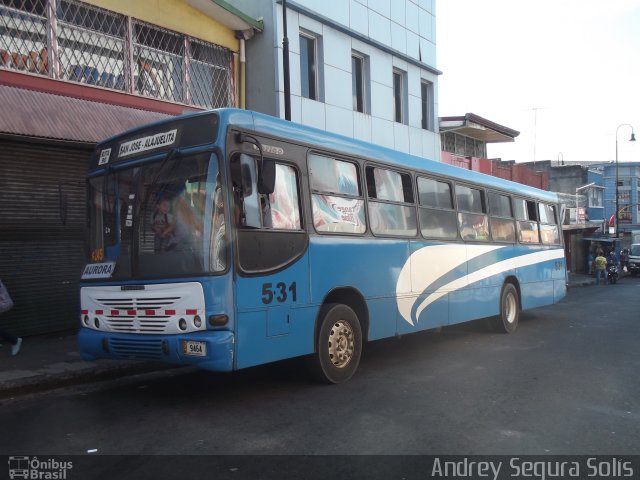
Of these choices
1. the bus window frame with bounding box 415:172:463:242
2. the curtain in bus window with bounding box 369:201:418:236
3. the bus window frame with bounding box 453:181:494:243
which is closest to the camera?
the curtain in bus window with bounding box 369:201:418:236

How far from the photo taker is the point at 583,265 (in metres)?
41.7

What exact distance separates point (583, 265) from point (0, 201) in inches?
1584

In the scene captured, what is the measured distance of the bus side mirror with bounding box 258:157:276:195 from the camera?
5.80 m

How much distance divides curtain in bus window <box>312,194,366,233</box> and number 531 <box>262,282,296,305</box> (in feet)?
2.99

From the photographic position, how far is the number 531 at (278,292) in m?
6.07

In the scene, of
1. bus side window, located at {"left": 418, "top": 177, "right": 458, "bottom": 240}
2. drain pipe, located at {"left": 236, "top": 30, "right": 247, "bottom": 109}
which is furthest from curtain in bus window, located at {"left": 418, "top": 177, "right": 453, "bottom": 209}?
drain pipe, located at {"left": 236, "top": 30, "right": 247, "bottom": 109}

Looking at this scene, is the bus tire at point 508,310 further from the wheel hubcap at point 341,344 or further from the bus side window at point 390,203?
the wheel hubcap at point 341,344

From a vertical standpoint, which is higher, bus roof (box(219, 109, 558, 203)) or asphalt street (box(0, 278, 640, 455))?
bus roof (box(219, 109, 558, 203))

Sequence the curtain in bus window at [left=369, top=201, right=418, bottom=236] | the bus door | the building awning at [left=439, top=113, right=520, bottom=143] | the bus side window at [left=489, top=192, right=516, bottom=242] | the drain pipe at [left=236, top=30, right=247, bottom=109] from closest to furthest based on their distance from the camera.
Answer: the bus door < the curtain in bus window at [left=369, top=201, right=418, bottom=236] < the bus side window at [left=489, top=192, right=516, bottom=242] < the drain pipe at [left=236, top=30, right=247, bottom=109] < the building awning at [left=439, top=113, right=520, bottom=143]

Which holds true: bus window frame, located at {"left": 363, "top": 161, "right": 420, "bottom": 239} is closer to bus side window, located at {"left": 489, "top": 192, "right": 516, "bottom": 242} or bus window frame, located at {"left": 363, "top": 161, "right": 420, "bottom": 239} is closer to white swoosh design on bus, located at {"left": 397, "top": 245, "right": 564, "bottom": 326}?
white swoosh design on bus, located at {"left": 397, "top": 245, "right": 564, "bottom": 326}

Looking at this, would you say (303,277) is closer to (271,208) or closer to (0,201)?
(271,208)

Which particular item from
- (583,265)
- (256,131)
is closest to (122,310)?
(256,131)

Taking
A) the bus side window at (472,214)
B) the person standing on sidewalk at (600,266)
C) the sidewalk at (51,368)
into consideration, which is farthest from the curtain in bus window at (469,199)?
the person standing on sidewalk at (600,266)

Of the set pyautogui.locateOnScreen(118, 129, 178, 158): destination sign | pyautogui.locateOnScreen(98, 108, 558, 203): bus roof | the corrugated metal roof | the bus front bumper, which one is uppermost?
the corrugated metal roof
